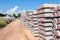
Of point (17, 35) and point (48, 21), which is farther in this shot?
point (17, 35)

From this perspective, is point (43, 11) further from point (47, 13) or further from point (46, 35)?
point (46, 35)

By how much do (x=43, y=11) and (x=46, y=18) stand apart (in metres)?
0.30

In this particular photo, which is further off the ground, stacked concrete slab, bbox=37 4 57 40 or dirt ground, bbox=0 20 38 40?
stacked concrete slab, bbox=37 4 57 40

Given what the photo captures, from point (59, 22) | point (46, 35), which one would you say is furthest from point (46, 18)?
point (59, 22)

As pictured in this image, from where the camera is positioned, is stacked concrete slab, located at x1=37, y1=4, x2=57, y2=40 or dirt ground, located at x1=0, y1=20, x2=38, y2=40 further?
dirt ground, located at x1=0, y1=20, x2=38, y2=40

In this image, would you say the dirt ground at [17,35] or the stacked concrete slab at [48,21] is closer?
the stacked concrete slab at [48,21]

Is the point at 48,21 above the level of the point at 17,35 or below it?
above

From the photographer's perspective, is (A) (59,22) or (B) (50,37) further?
(B) (50,37)

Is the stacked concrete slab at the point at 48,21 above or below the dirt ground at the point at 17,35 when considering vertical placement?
above

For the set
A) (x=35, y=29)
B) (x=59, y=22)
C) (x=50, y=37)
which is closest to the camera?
(x=59, y=22)

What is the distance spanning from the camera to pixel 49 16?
6.12 metres

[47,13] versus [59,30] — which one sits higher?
[47,13]

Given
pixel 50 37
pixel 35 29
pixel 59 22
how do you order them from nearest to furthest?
pixel 59 22 < pixel 50 37 < pixel 35 29

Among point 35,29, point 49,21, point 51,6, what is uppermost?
point 51,6
